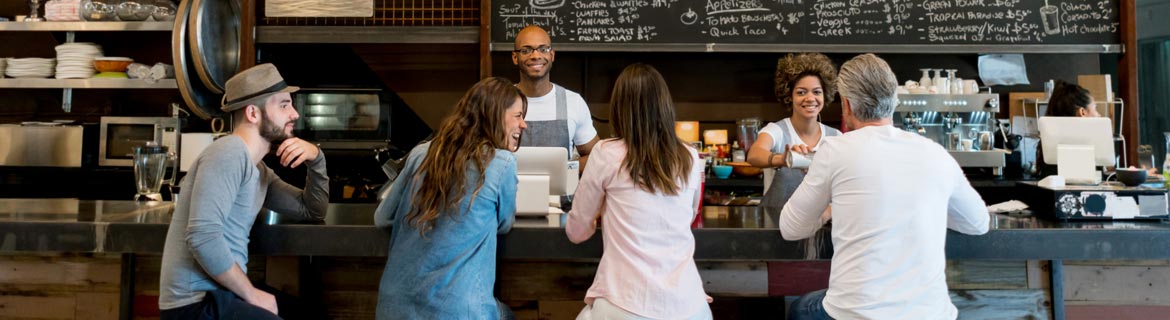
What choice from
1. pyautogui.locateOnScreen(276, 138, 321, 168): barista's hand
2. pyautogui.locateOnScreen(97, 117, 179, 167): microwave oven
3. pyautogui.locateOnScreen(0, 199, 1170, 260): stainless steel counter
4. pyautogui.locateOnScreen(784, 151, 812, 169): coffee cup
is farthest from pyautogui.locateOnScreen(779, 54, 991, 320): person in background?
pyautogui.locateOnScreen(97, 117, 179, 167): microwave oven

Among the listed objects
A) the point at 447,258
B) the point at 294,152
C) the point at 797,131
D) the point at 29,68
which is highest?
the point at 29,68

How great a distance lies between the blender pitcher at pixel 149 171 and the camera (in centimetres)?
249

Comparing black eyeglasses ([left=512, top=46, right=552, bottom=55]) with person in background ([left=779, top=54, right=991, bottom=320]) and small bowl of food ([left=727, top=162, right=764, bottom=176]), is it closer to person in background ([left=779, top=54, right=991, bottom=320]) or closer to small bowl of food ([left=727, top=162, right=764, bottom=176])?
small bowl of food ([left=727, top=162, right=764, bottom=176])

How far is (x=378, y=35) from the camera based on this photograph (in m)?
3.63

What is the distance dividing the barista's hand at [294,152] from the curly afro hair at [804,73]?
177cm

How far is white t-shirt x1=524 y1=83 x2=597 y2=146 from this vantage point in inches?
114

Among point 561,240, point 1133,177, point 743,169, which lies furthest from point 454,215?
point 743,169

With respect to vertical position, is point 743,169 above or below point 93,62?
below

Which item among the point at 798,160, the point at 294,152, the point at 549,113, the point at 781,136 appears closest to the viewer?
the point at 294,152

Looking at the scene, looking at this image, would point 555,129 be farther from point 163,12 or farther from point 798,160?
point 163,12

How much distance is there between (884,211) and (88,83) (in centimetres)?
416

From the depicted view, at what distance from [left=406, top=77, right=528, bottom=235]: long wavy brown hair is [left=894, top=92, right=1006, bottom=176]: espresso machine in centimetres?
254

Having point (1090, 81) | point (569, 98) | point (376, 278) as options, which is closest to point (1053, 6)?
point (1090, 81)

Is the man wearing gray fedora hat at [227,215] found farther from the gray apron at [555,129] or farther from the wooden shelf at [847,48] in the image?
the wooden shelf at [847,48]
